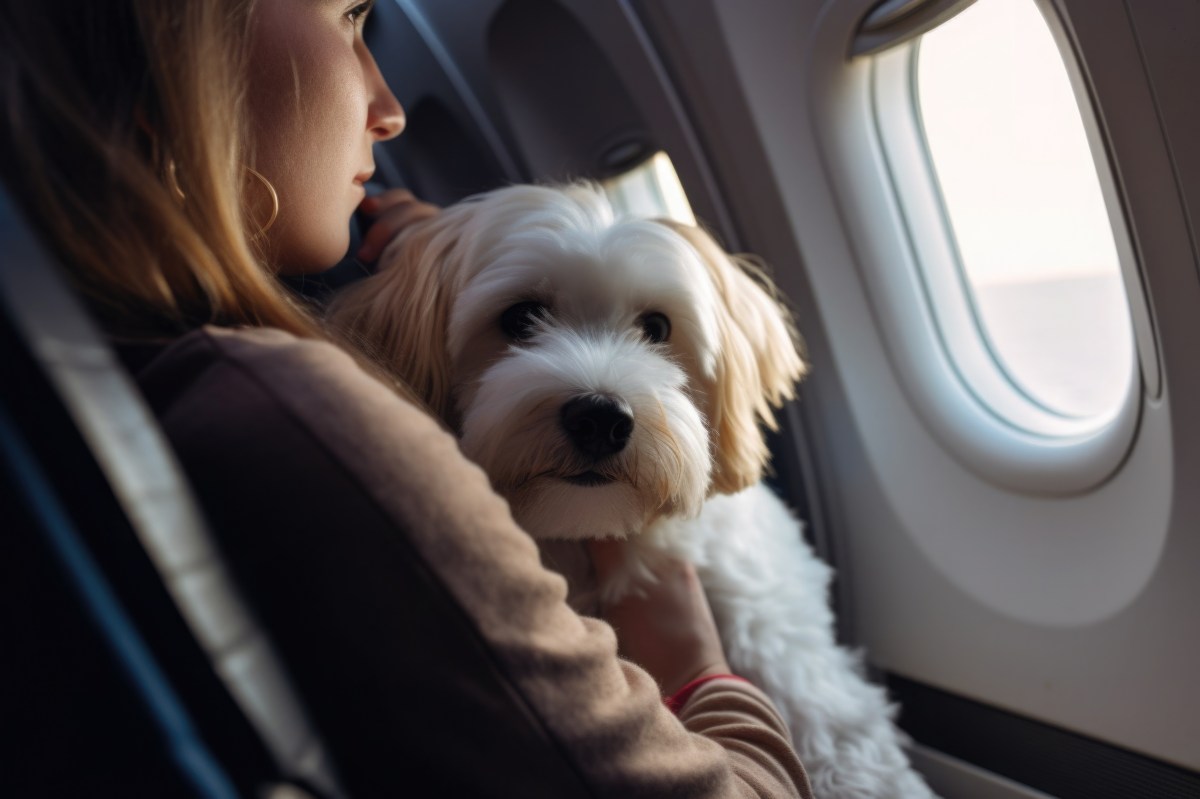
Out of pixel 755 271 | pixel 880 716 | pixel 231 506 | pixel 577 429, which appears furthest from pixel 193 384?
pixel 880 716

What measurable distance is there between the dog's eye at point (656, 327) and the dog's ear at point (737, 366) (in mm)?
94

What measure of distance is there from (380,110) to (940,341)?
122 centimetres

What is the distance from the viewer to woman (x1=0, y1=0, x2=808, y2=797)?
0.54m

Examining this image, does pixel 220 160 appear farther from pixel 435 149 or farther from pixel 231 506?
pixel 435 149

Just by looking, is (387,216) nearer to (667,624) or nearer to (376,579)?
(667,624)

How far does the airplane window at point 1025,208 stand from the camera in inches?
56.8

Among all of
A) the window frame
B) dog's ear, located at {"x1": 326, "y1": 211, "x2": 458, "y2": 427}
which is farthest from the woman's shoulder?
the window frame

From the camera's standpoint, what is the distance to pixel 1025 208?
1.63 meters

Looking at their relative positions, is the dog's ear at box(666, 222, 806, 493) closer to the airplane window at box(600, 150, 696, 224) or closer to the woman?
the woman

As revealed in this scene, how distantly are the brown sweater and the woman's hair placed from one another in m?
0.10

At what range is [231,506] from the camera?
0.54m

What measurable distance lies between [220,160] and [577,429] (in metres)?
0.53

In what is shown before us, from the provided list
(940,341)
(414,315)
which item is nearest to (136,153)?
(414,315)

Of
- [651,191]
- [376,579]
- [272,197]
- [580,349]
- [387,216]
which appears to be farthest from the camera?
[651,191]
